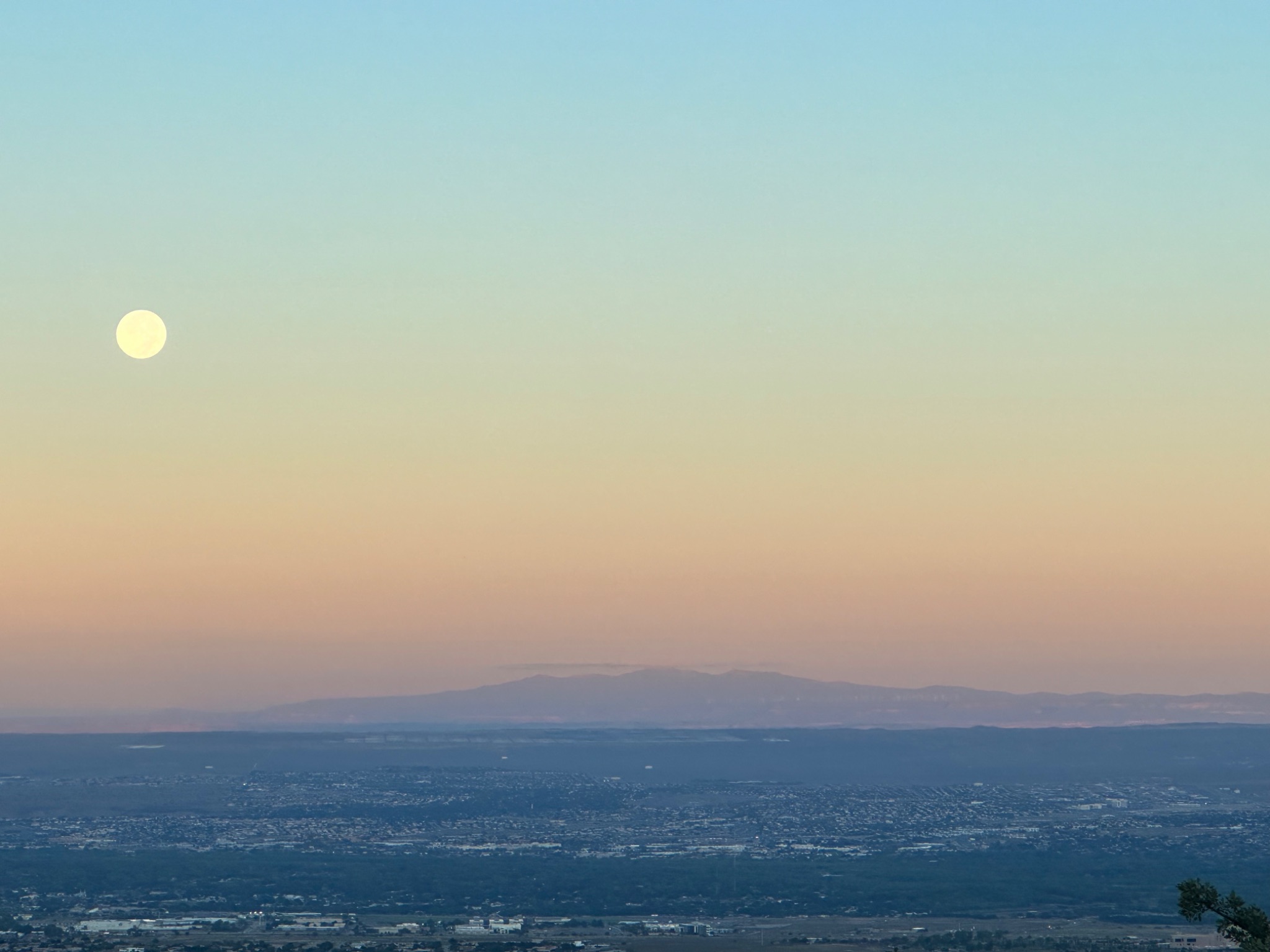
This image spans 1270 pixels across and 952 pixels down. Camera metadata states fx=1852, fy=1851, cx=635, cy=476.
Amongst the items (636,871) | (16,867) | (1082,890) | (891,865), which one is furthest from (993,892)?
(16,867)

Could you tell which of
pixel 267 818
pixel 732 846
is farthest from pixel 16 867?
pixel 732 846

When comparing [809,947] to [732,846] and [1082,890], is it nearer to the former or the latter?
[1082,890]

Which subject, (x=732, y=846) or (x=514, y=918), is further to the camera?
(x=732, y=846)

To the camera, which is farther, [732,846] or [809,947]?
[732,846]

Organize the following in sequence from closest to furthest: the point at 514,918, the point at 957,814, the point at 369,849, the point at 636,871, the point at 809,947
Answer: the point at 809,947
the point at 514,918
the point at 636,871
the point at 369,849
the point at 957,814

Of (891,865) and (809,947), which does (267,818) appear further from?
(809,947)

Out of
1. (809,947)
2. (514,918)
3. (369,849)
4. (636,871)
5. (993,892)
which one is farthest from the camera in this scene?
(369,849)
